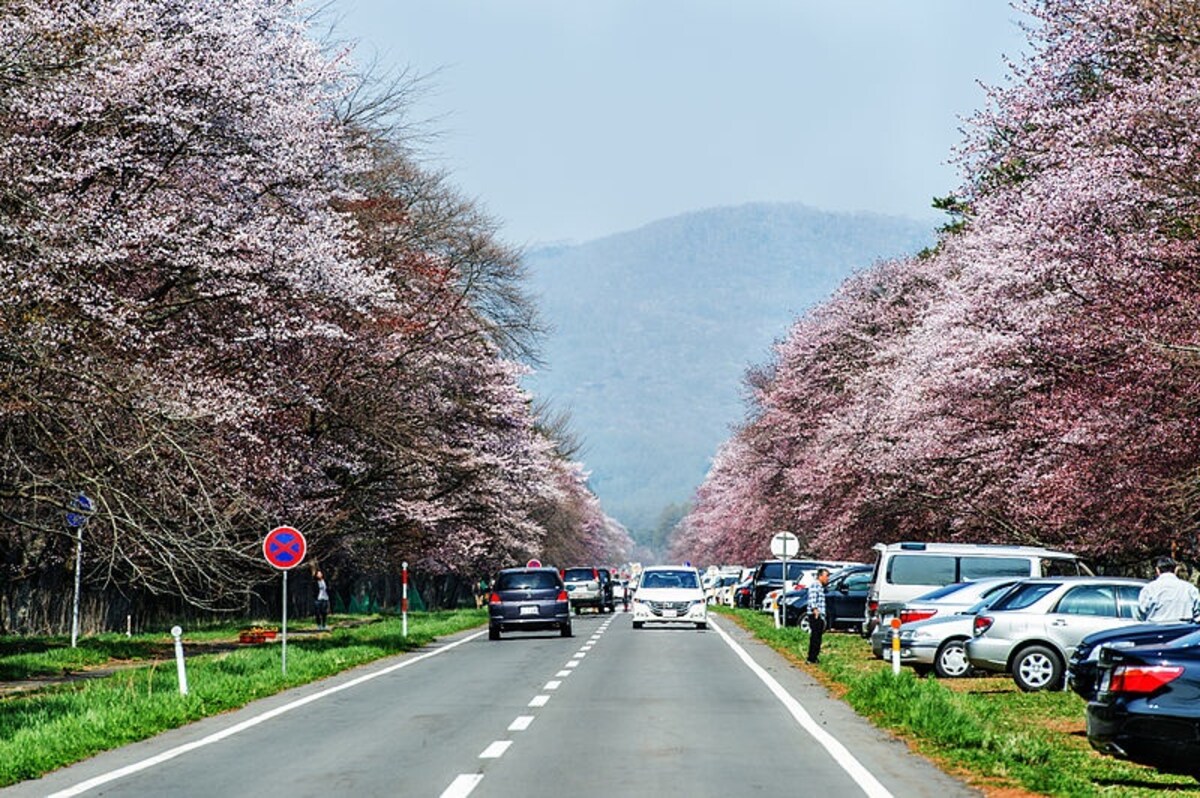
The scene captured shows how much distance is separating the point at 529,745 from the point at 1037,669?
943 cm

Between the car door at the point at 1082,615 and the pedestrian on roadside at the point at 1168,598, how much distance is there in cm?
284

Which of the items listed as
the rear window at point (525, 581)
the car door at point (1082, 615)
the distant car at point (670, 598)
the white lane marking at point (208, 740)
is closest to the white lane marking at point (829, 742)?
the car door at point (1082, 615)

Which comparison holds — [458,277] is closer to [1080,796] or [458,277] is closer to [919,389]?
[919,389]

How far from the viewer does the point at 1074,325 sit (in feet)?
102

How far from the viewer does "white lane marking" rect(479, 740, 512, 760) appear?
535 inches

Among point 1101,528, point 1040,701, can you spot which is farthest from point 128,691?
point 1101,528

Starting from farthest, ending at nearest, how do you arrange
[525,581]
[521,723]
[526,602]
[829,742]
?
1. [525,581]
2. [526,602]
3. [521,723]
4. [829,742]

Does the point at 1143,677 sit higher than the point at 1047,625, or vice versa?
the point at 1047,625

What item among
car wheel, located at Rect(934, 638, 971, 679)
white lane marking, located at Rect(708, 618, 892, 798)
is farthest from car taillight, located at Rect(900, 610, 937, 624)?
white lane marking, located at Rect(708, 618, 892, 798)

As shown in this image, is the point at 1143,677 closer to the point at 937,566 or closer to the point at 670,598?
the point at 937,566

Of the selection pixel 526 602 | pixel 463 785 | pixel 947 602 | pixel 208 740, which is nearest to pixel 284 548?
pixel 208 740

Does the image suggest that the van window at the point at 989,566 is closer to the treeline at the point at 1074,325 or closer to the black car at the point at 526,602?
the treeline at the point at 1074,325

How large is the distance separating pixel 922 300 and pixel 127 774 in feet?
162

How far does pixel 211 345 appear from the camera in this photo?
27984 millimetres
